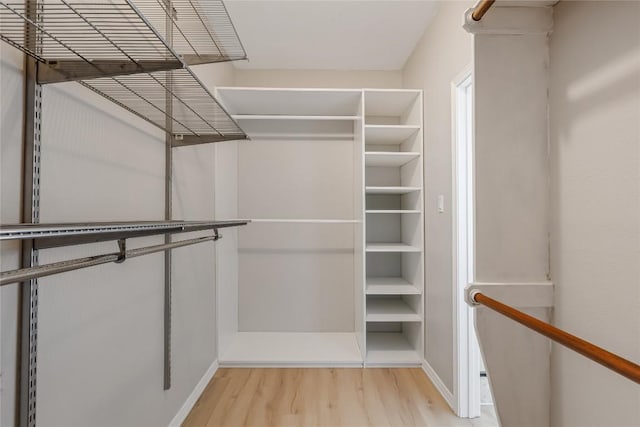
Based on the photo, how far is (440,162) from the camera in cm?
208

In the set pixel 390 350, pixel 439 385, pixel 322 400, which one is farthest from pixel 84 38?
pixel 390 350

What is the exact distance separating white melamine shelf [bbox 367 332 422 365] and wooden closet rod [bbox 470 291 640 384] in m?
1.56

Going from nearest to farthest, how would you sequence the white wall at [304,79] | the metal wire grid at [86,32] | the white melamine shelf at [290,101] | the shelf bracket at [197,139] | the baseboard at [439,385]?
1. the metal wire grid at [86,32]
2. the shelf bracket at [197,139]
3. the baseboard at [439,385]
4. the white melamine shelf at [290,101]
5. the white wall at [304,79]

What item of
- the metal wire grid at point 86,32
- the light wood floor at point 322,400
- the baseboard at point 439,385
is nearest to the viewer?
the metal wire grid at point 86,32

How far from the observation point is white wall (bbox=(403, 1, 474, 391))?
1888 mm

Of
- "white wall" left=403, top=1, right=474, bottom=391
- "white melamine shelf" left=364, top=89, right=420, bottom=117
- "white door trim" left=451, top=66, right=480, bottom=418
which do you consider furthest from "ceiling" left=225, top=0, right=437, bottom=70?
"white door trim" left=451, top=66, right=480, bottom=418

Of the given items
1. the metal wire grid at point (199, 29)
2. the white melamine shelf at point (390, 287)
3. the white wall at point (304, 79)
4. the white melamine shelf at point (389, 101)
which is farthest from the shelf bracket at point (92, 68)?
the white wall at point (304, 79)

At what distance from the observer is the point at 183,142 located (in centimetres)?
162

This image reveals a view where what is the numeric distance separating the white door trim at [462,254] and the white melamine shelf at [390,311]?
0.54 metres

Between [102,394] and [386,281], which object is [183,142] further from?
[386,281]

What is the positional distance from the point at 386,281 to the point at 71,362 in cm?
215

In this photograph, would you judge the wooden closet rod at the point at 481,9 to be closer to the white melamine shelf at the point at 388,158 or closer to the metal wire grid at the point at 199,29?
the metal wire grid at the point at 199,29

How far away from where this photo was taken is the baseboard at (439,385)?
74.1 inches

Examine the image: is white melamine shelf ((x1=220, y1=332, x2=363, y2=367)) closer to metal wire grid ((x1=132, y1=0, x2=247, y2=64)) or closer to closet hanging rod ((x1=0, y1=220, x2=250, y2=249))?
closet hanging rod ((x1=0, y1=220, x2=250, y2=249))
